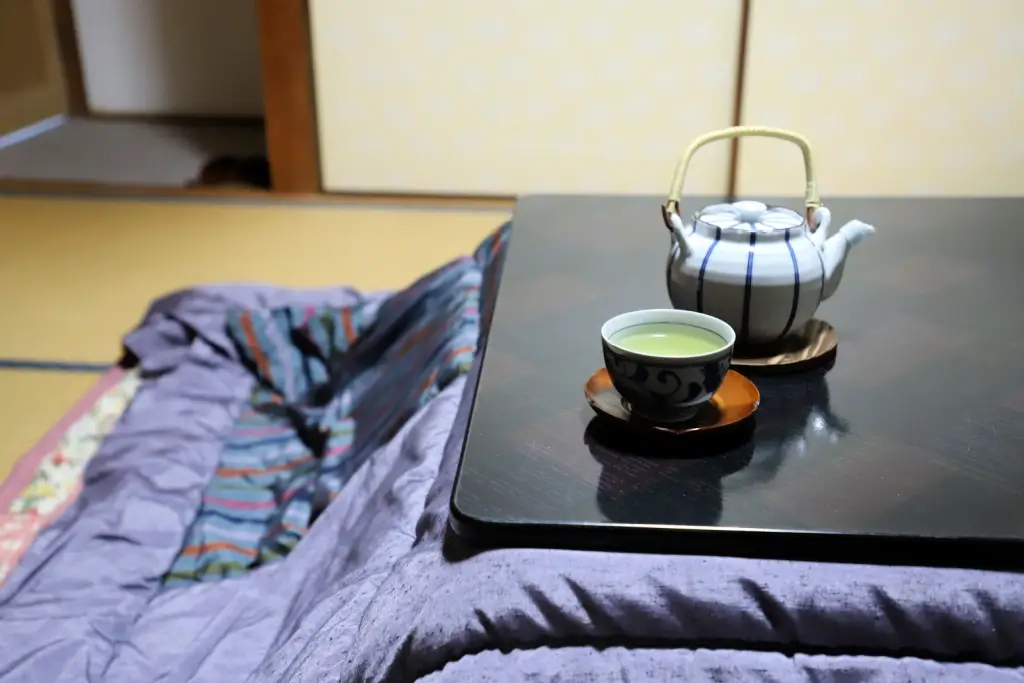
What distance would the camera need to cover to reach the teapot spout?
40.5 inches

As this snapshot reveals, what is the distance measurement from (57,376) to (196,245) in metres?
0.83

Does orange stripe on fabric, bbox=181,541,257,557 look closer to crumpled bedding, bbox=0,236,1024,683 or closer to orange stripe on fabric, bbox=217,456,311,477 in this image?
crumpled bedding, bbox=0,236,1024,683

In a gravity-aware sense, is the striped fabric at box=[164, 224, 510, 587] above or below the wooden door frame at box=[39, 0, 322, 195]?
below

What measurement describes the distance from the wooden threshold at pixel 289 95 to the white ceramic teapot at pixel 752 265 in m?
2.34

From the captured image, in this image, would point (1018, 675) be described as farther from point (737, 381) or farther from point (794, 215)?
point (794, 215)

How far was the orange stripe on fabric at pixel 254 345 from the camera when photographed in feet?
6.56

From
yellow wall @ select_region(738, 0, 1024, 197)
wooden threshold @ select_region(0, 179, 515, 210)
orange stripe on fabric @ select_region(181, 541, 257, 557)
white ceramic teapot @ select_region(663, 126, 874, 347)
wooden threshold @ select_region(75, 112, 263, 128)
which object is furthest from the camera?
wooden threshold @ select_region(75, 112, 263, 128)

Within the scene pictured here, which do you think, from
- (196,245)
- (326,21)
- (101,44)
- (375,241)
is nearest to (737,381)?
(375,241)

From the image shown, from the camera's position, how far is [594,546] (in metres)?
0.76

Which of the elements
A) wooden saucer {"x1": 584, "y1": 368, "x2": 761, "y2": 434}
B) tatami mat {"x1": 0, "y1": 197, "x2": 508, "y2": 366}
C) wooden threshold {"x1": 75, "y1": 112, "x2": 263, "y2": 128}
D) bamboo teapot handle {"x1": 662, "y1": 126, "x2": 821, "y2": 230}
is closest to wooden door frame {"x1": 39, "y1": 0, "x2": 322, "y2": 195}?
tatami mat {"x1": 0, "y1": 197, "x2": 508, "y2": 366}

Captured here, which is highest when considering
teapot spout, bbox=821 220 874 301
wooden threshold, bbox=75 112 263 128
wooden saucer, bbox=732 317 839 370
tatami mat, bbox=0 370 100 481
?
teapot spout, bbox=821 220 874 301

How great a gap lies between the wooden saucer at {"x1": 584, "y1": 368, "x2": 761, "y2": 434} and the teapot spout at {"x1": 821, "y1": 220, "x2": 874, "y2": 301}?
0.53 feet

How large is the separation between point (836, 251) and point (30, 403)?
1636 millimetres

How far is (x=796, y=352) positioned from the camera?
3.40ft
